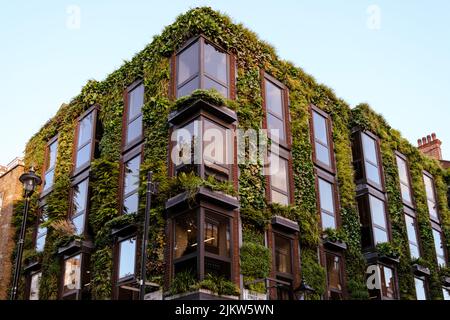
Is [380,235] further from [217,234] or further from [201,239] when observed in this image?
[201,239]

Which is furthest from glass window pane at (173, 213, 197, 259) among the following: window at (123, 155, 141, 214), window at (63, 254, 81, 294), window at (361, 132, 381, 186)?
window at (361, 132, 381, 186)

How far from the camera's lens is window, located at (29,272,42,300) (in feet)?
80.8

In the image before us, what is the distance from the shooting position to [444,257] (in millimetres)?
30500

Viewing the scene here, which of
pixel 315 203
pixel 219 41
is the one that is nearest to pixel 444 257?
pixel 315 203

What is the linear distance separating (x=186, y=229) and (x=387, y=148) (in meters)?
14.3

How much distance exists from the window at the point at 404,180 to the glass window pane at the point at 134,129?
45.9 feet

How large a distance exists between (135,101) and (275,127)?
5.82 meters

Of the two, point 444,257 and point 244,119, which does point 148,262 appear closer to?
point 244,119

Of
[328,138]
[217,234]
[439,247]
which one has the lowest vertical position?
[217,234]

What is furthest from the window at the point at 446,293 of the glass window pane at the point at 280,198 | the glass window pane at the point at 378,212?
the glass window pane at the point at 280,198

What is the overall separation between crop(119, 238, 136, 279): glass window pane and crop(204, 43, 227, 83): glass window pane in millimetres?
6697

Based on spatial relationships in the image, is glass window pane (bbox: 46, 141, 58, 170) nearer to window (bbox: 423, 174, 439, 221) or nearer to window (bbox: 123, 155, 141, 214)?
window (bbox: 123, 155, 141, 214)

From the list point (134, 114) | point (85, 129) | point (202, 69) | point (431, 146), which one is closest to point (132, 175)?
point (134, 114)

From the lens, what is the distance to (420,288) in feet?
88.2
